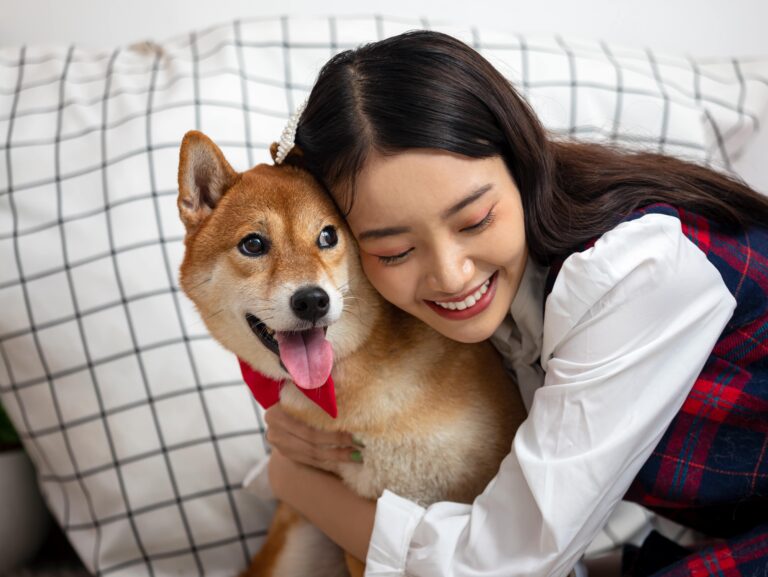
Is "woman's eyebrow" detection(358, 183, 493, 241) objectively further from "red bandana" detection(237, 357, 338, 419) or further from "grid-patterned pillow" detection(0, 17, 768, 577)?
"grid-patterned pillow" detection(0, 17, 768, 577)

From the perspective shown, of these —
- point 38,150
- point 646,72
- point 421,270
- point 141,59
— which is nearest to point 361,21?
point 141,59

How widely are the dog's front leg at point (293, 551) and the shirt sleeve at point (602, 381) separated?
450 mm

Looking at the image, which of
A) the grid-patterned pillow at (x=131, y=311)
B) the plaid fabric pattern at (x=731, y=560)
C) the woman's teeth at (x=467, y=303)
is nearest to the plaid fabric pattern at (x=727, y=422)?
the plaid fabric pattern at (x=731, y=560)

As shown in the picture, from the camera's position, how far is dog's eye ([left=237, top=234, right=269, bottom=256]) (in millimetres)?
1052

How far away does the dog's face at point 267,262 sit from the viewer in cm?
100

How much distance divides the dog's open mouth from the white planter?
911 millimetres

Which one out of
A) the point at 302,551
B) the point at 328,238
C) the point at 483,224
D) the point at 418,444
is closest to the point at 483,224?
the point at 483,224

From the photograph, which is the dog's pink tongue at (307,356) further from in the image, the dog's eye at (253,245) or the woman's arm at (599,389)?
the woman's arm at (599,389)

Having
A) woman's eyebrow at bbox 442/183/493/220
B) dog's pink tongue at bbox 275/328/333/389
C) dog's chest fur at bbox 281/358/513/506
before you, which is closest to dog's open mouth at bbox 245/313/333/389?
dog's pink tongue at bbox 275/328/333/389

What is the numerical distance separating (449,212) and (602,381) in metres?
0.29

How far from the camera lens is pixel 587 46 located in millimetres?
1717

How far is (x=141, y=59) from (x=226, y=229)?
811 mm

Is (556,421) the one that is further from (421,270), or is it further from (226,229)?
(226,229)

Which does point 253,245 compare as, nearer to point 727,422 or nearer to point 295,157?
point 295,157
